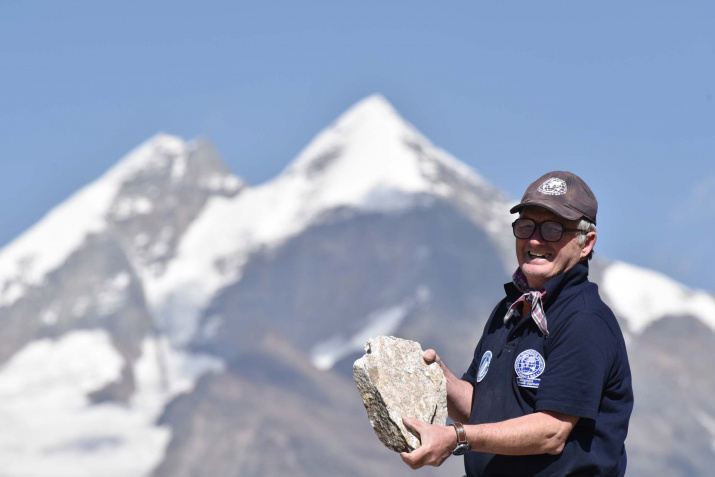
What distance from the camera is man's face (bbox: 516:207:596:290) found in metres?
4.84

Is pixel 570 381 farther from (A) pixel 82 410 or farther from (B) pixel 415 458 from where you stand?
(A) pixel 82 410

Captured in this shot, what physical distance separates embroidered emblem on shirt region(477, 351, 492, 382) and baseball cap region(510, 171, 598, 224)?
0.78m

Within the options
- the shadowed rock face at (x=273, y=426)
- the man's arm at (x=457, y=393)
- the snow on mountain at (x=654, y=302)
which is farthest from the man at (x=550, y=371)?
the snow on mountain at (x=654, y=302)

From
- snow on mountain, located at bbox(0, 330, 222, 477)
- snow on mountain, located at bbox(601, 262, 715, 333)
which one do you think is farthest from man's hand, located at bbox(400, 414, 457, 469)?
snow on mountain, located at bbox(601, 262, 715, 333)

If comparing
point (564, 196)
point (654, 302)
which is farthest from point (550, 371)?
point (654, 302)

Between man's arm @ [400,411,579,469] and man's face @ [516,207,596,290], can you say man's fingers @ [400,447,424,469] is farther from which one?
man's face @ [516,207,596,290]

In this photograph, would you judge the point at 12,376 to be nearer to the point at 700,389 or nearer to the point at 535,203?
the point at 700,389

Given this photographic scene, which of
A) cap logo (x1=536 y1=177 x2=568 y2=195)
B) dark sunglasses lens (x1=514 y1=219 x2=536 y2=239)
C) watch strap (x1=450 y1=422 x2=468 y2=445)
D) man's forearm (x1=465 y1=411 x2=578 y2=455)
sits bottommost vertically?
man's forearm (x1=465 y1=411 x2=578 y2=455)

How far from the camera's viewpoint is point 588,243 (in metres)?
4.91

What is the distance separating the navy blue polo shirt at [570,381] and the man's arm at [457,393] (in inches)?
15.6

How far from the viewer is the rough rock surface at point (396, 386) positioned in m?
5.14

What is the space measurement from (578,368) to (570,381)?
0.22 feet

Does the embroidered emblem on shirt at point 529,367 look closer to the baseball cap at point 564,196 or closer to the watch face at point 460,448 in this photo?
the watch face at point 460,448

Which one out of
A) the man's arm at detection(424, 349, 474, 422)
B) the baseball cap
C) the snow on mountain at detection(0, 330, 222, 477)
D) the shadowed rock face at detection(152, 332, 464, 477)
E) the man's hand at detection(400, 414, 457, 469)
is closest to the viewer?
the man's hand at detection(400, 414, 457, 469)
